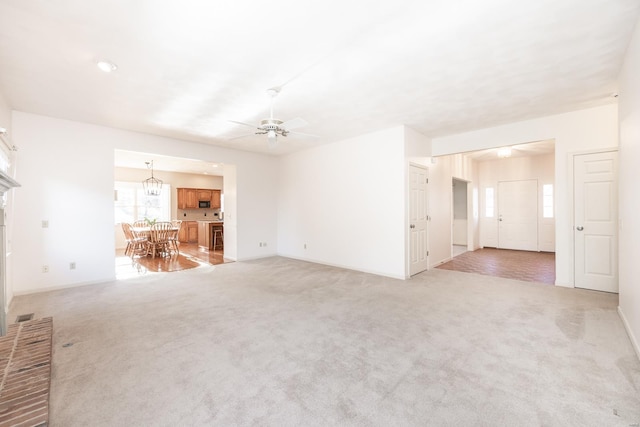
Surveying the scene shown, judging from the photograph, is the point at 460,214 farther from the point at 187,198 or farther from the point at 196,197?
the point at 187,198

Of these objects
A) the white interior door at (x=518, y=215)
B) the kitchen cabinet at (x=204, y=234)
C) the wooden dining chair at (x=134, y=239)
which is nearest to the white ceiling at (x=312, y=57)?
the wooden dining chair at (x=134, y=239)

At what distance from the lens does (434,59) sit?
2754mm

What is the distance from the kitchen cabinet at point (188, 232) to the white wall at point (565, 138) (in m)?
9.86

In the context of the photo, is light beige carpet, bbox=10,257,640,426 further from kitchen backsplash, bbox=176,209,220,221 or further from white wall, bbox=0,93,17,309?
kitchen backsplash, bbox=176,209,220,221

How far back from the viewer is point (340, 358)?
2346 millimetres

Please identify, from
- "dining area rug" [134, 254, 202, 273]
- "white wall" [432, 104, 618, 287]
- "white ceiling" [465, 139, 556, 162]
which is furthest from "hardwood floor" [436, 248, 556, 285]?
"dining area rug" [134, 254, 202, 273]

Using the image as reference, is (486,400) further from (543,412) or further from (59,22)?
(59,22)

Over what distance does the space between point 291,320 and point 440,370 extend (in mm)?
1601

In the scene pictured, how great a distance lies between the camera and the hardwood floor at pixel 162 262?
5676mm

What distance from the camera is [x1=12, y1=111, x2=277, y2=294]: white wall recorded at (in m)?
4.16

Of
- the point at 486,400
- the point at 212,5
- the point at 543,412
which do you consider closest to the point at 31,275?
the point at 212,5

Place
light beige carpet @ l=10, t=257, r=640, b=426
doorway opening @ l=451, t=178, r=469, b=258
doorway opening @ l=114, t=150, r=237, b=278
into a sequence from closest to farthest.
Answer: light beige carpet @ l=10, t=257, r=640, b=426 → doorway opening @ l=114, t=150, r=237, b=278 → doorway opening @ l=451, t=178, r=469, b=258

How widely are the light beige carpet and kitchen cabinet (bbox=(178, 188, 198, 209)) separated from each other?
6386mm

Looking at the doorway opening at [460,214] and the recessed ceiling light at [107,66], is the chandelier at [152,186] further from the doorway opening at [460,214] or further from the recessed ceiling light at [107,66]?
the doorway opening at [460,214]
